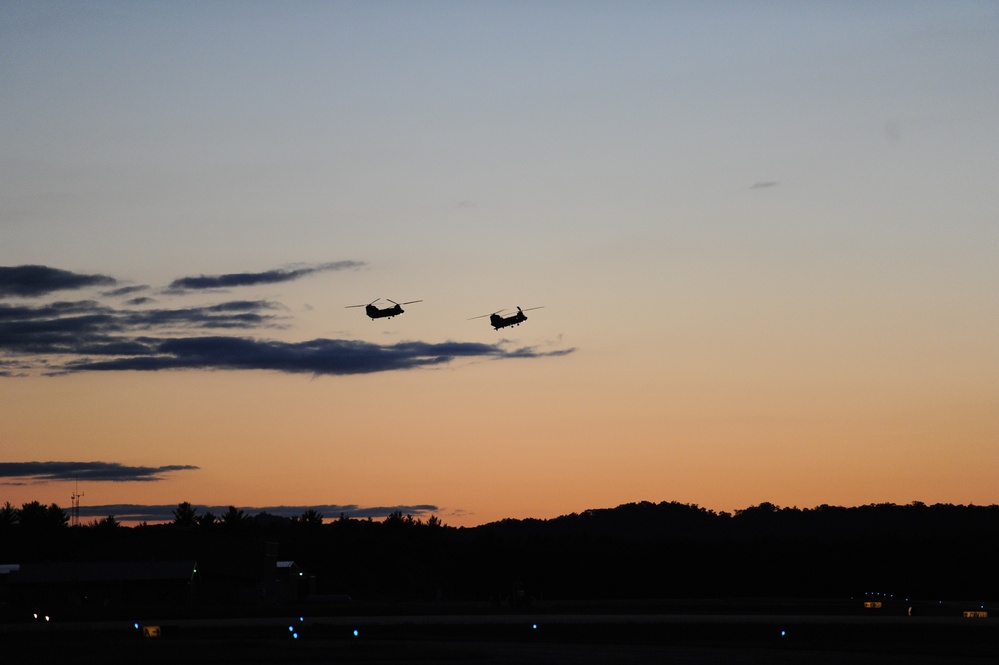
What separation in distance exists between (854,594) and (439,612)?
59621 mm

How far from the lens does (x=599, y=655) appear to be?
4956 cm

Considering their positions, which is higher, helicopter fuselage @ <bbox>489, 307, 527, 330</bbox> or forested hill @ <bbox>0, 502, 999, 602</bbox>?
helicopter fuselage @ <bbox>489, 307, 527, 330</bbox>

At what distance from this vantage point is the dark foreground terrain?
1934 inches

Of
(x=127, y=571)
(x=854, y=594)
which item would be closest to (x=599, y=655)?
(x=127, y=571)

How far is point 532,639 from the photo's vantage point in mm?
60938

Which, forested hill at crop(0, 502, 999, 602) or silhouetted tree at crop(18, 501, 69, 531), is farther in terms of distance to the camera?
silhouetted tree at crop(18, 501, 69, 531)

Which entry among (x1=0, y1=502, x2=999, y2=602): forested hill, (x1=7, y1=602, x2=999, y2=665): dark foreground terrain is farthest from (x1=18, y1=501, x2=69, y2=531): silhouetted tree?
(x1=7, y1=602, x2=999, y2=665): dark foreground terrain

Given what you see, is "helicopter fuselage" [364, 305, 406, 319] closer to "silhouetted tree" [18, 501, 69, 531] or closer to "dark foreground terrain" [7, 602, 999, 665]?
"dark foreground terrain" [7, 602, 999, 665]

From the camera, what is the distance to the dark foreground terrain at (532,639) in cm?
4912

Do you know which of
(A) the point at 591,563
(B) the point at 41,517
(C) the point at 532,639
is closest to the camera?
(C) the point at 532,639

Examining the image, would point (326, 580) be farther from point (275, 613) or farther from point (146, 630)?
point (146, 630)

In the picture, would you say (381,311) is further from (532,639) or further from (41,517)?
(41,517)

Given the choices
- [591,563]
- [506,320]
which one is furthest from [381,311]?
[591,563]

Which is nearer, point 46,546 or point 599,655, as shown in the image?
point 599,655
